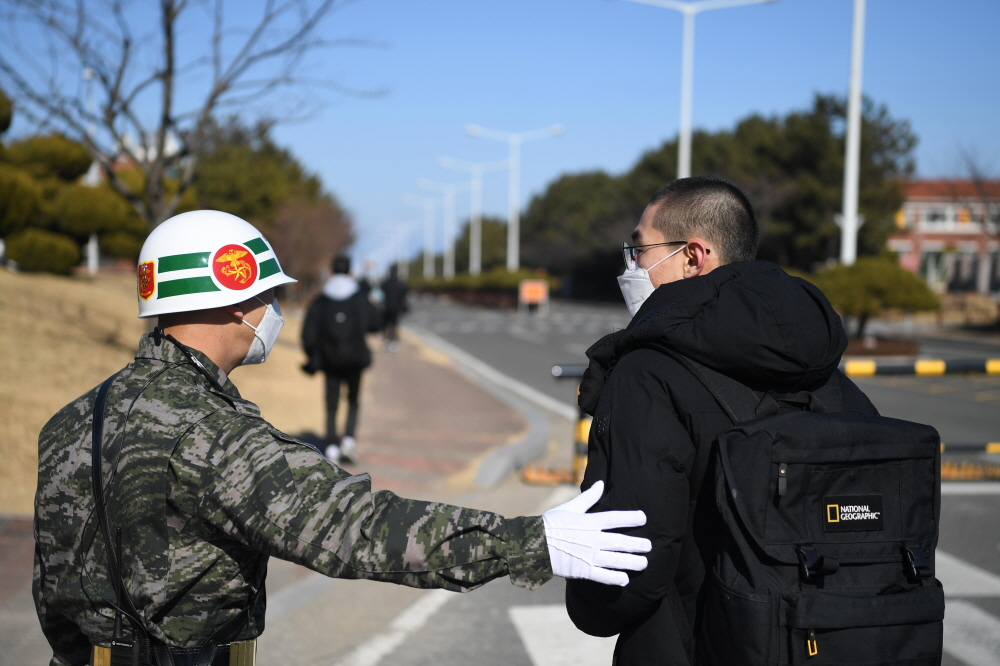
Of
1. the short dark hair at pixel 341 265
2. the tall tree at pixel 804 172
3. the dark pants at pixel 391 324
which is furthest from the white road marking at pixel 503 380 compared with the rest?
the tall tree at pixel 804 172

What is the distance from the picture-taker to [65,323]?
12633 mm

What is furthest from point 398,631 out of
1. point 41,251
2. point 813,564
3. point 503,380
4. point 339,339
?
point 41,251

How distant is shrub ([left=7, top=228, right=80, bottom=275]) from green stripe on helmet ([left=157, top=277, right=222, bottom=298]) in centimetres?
1734

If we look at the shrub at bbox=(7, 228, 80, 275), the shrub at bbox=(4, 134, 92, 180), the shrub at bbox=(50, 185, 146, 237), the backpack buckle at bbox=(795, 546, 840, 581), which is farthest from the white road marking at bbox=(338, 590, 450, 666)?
the shrub at bbox=(4, 134, 92, 180)

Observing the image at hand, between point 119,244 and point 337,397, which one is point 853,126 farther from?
point 119,244

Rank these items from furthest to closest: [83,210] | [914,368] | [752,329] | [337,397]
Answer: [83,210] → [337,397] → [914,368] → [752,329]

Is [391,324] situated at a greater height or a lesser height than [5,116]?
lesser

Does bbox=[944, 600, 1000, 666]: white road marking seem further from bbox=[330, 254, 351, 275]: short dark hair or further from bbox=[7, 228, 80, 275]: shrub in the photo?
bbox=[7, 228, 80, 275]: shrub

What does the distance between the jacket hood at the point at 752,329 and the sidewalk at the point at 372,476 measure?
9.96 feet

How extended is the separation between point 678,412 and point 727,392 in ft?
0.38

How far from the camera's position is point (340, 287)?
28.0 ft

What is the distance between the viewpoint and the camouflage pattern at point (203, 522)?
5.82 ft

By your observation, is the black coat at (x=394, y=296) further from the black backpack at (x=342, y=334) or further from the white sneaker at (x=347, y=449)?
the black backpack at (x=342, y=334)

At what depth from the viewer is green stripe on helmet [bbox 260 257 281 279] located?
88.3 inches
